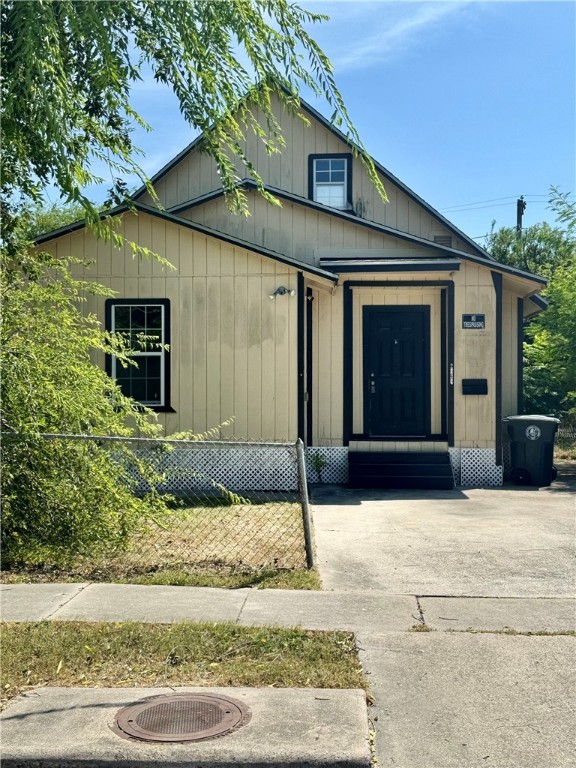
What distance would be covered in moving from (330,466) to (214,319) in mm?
3031

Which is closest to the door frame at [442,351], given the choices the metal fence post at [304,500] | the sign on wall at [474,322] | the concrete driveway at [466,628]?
the sign on wall at [474,322]

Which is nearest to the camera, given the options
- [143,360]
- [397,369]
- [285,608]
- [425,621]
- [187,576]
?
[425,621]

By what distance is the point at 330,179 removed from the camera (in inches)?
620

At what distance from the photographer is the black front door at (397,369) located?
13.3 meters

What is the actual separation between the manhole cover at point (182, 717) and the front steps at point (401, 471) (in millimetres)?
8068

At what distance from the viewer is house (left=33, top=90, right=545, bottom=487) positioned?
11812mm

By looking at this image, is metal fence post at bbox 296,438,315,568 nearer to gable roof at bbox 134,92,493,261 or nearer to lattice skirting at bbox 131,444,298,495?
lattice skirting at bbox 131,444,298,495

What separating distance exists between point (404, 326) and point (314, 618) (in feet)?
27.3

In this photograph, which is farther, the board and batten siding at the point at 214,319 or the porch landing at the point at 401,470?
the porch landing at the point at 401,470

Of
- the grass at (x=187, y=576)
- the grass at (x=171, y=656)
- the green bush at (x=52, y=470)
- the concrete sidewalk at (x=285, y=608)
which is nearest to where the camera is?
the grass at (x=171, y=656)

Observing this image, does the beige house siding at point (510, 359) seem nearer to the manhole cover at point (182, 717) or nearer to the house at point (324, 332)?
the house at point (324, 332)

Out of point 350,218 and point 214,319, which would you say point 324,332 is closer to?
point 214,319

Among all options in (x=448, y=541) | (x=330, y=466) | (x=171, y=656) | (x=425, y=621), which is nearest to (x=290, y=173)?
(x=330, y=466)

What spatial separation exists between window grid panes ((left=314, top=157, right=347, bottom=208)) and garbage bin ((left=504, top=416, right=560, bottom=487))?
19.0ft
